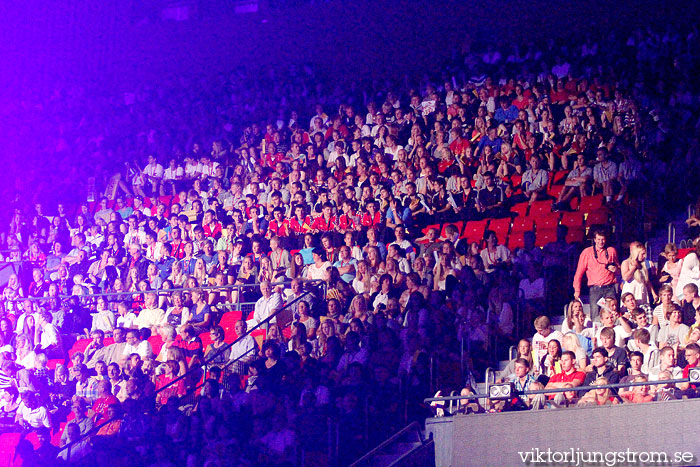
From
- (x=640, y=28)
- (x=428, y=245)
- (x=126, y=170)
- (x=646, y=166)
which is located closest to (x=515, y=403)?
(x=428, y=245)

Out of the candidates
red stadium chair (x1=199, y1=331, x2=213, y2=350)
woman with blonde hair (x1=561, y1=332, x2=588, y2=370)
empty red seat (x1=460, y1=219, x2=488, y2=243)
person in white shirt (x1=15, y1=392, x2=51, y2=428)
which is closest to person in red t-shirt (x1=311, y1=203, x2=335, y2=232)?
empty red seat (x1=460, y1=219, x2=488, y2=243)

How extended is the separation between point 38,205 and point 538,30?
8.54 metres

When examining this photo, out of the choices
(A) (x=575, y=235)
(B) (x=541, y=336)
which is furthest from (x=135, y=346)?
(A) (x=575, y=235)

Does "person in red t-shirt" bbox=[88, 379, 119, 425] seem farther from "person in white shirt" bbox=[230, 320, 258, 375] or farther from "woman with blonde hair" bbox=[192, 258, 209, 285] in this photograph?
"woman with blonde hair" bbox=[192, 258, 209, 285]

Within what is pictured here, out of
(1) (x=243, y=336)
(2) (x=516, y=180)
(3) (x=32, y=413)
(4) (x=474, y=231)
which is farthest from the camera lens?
(2) (x=516, y=180)

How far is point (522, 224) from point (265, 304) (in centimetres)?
302

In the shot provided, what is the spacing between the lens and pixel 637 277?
315 inches

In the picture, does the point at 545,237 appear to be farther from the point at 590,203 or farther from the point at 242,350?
the point at 242,350

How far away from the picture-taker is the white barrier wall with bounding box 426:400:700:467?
6.48 m

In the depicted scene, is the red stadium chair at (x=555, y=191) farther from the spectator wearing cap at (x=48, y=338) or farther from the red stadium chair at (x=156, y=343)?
the spectator wearing cap at (x=48, y=338)

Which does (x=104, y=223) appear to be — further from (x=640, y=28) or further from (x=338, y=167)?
(x=640, y=28)

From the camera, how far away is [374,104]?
14.0 m

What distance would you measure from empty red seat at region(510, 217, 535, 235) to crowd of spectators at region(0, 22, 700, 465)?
0.97ft

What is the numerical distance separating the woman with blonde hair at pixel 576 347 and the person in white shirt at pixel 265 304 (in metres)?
3.67
